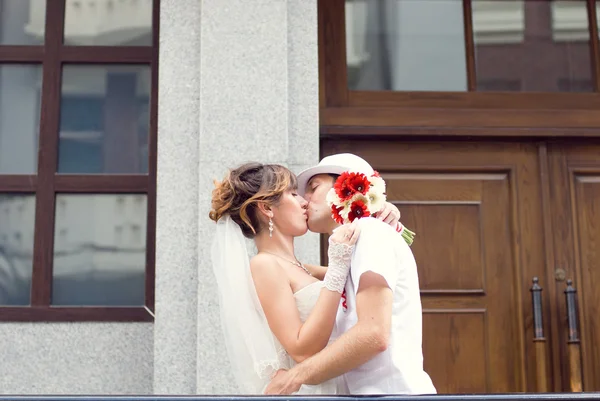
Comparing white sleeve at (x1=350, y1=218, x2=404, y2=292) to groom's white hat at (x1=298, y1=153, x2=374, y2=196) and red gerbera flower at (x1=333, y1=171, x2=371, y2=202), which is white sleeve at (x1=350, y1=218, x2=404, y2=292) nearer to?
red gerbera flower at (x1=333, y1=171, x2=371, y2=202)

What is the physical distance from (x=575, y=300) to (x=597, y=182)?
79 cm

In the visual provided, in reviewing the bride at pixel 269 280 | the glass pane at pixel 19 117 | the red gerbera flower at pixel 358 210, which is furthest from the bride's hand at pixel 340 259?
the glass pane at pixel 19 117

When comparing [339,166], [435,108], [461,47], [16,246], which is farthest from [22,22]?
[339,166]

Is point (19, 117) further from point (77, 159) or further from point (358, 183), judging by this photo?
point (358, 183)

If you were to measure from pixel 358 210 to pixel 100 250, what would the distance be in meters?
2.60

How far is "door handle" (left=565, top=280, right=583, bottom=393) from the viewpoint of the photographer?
18.4 ft

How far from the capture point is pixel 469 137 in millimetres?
5898

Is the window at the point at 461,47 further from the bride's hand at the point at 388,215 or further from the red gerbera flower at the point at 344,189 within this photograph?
the red gerbera flower at the point at 344,189

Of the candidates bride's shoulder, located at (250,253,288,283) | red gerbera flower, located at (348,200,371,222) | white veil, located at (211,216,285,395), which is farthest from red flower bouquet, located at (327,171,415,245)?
white veil, located at (211,216,285,395)

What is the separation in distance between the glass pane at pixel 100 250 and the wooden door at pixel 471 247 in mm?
1299

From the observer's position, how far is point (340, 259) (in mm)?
3406

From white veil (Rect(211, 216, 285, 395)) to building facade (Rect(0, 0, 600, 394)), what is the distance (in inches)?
54.7

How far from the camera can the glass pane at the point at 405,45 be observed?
19.8 feet

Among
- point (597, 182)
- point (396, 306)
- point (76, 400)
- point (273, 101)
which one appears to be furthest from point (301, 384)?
point (597, 182)
